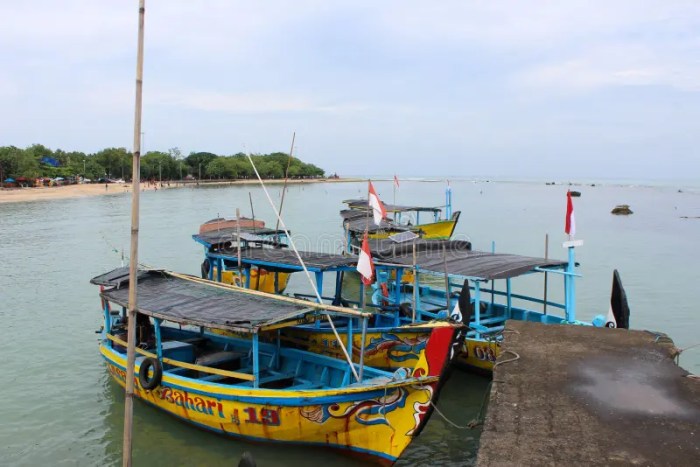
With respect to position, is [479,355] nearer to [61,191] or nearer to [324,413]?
[324,413]

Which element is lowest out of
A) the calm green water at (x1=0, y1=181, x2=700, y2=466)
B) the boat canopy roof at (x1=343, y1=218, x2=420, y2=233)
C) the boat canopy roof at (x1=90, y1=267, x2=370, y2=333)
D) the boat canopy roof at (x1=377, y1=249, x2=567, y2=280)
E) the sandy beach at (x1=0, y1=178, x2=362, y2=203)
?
the calm green water at (x1=0, y1=181, x2=700, y2=466)

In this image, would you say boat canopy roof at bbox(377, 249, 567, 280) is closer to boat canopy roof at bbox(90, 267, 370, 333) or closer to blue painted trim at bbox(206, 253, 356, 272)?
blue painted trim at bbox(206, 253, 356, 272)

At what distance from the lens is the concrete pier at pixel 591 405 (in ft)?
13.6

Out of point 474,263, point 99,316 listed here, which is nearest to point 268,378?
point 474,263

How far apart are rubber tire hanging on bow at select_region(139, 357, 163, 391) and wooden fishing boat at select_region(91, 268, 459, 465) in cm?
2

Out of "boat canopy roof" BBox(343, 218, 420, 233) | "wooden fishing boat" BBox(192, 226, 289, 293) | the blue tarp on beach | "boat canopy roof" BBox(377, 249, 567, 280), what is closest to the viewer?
"boat canopy roof" BBox(377, 249, 567, 280)

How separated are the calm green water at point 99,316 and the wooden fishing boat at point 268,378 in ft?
1.84

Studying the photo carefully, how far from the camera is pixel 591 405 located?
4969 millimetres

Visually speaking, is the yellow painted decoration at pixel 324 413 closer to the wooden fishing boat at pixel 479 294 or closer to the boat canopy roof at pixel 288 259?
the wooden fishing boat at pixel 479 294

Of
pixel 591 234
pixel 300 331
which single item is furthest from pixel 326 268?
pixel 591 234

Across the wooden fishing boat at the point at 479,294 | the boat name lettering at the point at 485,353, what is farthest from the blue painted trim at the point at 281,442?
the boat name lettering at the point at 485,353

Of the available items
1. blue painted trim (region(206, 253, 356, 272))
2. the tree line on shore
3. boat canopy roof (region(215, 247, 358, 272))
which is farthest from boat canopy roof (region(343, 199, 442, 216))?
the tree line on shore

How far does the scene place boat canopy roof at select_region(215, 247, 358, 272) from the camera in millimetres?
10445

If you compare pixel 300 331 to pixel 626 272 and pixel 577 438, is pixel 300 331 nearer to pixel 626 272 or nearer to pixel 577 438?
pixel 577 438
